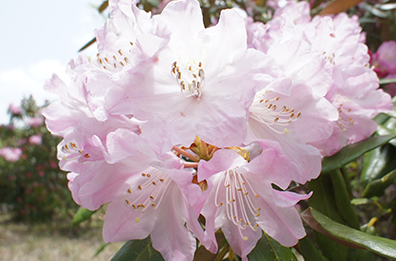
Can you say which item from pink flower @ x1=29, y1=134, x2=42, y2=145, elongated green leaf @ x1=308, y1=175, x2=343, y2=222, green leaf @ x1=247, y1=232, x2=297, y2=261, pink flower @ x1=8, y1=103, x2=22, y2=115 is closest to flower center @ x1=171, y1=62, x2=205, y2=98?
green leaf @ x1=247, y1=232, x2=297, y2=261

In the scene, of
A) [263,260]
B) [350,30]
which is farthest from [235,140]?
[350,30]

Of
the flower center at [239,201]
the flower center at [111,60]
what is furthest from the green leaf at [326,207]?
the flower center at [111,60]

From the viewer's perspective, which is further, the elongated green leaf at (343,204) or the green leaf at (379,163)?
the green leaf at (379,163)

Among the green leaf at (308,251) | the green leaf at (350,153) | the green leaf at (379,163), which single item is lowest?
the green leaf at (308,251)

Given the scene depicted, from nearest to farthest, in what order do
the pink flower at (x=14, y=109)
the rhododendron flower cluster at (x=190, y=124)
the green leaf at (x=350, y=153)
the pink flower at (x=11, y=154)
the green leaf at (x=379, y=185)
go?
1. the rhododendron flower cluster at (x=190, y=124)
2. the green leaf at (x=350, y=153)
3. the green leaf at (x=379, y=185)
4. the pink flower at (x=11, y=154)
5. the pink flower at (x=14, y=109)

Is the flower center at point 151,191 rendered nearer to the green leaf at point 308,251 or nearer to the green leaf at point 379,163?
the green leaf at point 308,251

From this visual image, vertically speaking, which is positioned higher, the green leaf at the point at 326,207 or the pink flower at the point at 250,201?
the pink flower at the point at 250,201

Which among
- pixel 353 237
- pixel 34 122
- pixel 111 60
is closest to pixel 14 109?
pixel 34 122
